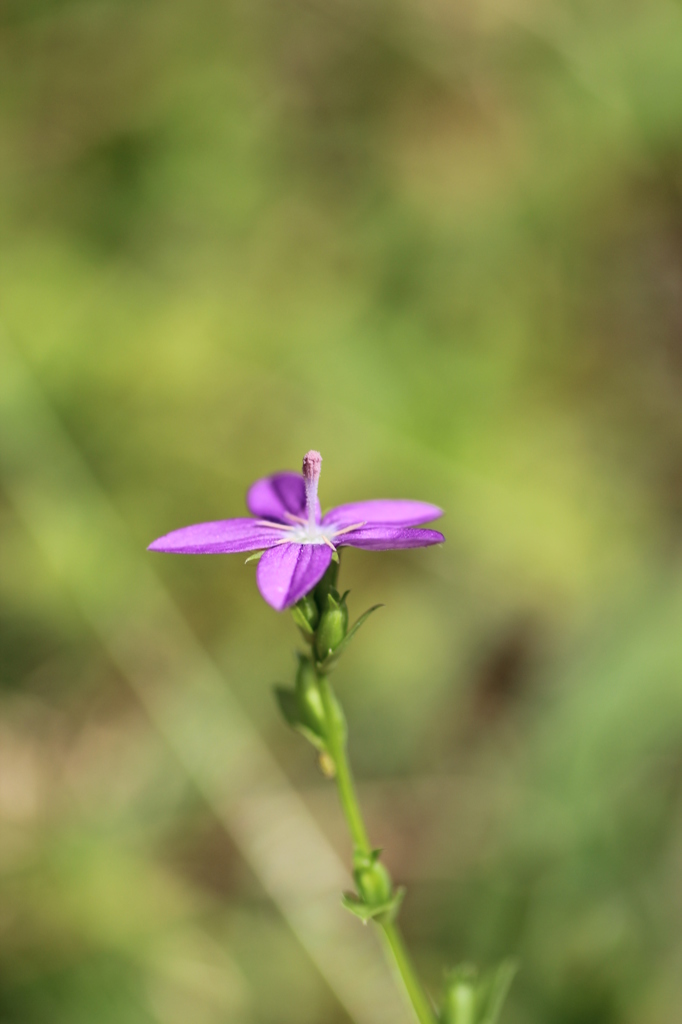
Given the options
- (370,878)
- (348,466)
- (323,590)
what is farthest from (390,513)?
(348,466)

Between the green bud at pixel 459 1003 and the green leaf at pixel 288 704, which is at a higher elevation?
the green leaf at pixel 288 704

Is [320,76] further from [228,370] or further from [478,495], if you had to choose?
[478,495]

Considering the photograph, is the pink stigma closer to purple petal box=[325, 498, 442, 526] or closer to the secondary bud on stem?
purple petal box=[325, 498, 442, 526]

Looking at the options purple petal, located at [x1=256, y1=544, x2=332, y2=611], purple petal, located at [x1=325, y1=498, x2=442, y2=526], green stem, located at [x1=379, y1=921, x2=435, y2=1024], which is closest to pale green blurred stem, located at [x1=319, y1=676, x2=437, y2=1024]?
green stem, located at [x1=379, y1=921, x2=435, y2=1024]

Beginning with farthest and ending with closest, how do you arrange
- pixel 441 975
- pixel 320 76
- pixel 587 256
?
1. pixel 320 76
2. pixel 587 256
3. pixel 441 975

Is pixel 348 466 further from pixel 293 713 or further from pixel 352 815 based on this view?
pixel 352 815

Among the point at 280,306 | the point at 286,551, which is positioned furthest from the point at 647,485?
the point at 286,551

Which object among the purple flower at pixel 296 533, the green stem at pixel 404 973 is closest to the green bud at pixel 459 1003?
the green stem at pixel 404 973

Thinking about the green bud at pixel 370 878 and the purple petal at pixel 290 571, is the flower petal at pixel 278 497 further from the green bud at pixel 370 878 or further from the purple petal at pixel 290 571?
the green bud at pixel 370 878
